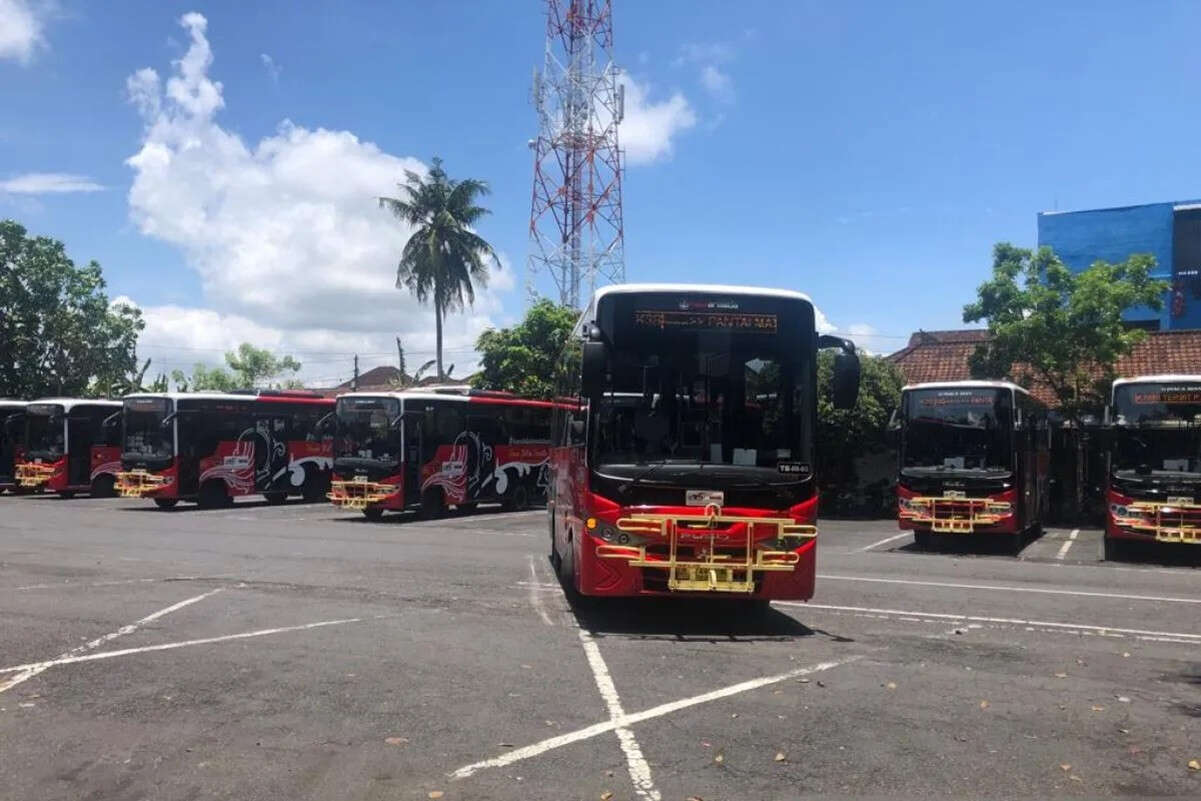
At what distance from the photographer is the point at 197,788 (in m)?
5.29

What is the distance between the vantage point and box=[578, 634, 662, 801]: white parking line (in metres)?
5.38

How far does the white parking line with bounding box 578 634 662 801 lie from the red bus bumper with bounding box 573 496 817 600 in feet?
3.07

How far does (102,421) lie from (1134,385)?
29.6m

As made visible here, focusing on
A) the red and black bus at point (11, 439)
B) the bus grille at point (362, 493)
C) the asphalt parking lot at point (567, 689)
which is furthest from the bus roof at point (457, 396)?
the red and black bus at point (11, 439)

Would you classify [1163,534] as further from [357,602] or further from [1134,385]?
[357,602]

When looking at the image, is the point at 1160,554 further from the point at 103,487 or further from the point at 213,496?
the point at 103,487

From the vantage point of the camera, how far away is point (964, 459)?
19781 mm

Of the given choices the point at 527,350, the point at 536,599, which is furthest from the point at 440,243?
the point at 536,599

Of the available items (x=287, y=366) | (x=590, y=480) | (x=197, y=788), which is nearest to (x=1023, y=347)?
(x=590, y=480)

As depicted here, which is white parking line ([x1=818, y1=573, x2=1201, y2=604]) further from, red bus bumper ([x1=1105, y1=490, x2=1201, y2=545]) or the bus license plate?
the bus license plate

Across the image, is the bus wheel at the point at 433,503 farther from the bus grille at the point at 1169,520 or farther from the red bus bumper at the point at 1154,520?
the bus grille at the point at 1169,520

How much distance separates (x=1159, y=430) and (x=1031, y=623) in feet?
30.5

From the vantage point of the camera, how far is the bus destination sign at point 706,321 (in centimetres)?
996

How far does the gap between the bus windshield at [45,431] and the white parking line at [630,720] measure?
3065 centimetres
